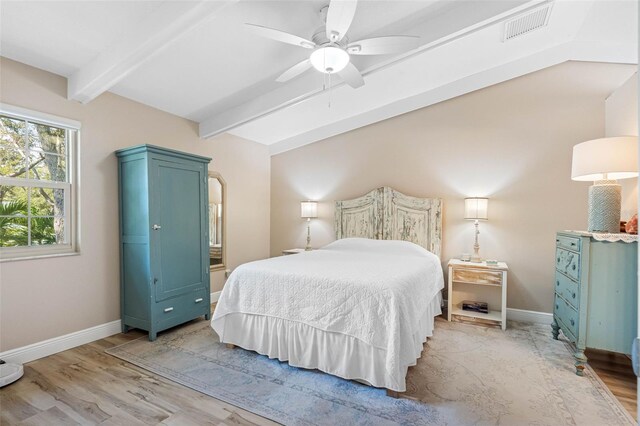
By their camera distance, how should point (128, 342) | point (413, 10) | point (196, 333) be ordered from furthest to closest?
point (196, 333) → point (128, 342) → point (413, 10)

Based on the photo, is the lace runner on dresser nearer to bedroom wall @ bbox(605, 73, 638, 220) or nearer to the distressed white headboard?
bedroom wall @ bbox(605, 73, 638, 220)

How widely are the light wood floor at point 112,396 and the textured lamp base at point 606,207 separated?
3.78 ft

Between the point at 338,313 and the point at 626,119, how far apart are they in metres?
3.21

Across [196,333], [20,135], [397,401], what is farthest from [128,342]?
[397,401]

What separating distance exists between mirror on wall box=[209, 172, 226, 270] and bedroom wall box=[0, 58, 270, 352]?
510 mm

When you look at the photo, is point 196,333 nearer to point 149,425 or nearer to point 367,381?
point 149,425

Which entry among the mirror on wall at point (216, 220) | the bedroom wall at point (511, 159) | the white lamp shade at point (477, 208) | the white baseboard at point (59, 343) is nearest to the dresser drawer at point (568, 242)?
the bedroom wall at point (511, 159)

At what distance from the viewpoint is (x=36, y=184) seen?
8.70 ft

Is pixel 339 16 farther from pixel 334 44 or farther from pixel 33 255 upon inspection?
pixel 33 255

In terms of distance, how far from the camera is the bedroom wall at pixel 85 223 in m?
2.46

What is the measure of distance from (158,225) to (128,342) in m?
1.16

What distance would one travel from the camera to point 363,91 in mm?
3723

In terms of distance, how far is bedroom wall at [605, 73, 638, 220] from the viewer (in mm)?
2699

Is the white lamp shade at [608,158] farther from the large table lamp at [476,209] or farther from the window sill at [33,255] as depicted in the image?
the window sill at [33,255]
